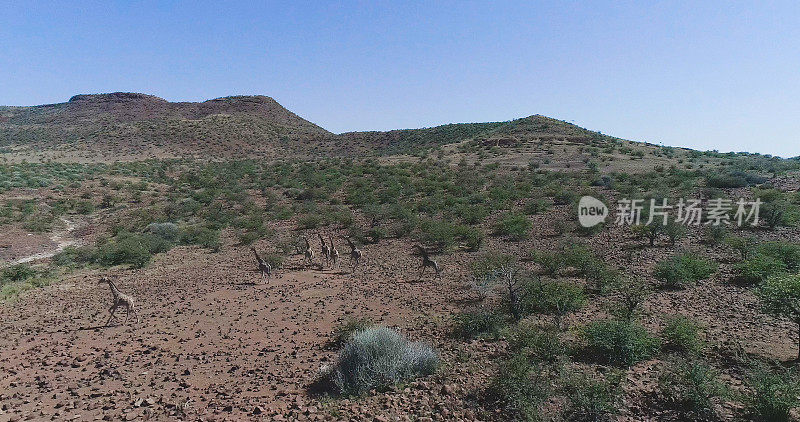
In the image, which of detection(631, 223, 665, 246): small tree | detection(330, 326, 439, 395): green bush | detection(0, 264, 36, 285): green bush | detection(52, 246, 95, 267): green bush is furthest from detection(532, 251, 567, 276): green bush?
detection(0, 264, 36, 285): green bush

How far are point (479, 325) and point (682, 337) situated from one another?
3.69m

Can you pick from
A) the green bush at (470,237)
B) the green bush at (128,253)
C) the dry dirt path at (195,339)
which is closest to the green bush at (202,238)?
the green bush at (128,253)

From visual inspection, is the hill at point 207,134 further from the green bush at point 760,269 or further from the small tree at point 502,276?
the green bush at point 760,269

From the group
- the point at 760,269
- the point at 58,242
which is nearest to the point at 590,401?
the point at 760,269

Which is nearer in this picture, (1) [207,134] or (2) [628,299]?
(2) [628,299]

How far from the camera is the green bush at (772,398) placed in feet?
18.0

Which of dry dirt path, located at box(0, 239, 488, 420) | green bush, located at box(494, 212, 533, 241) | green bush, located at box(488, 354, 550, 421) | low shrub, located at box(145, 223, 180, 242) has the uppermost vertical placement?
green bush, located at box(494, 212, 533, 241)

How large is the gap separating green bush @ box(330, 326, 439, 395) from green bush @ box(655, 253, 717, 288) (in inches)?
291

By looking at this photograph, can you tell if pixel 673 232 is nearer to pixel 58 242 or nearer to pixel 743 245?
pixel 743 245

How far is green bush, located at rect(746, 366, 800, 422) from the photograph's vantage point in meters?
5.48

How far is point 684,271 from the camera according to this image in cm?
1122

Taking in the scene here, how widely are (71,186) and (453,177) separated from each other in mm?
32026
